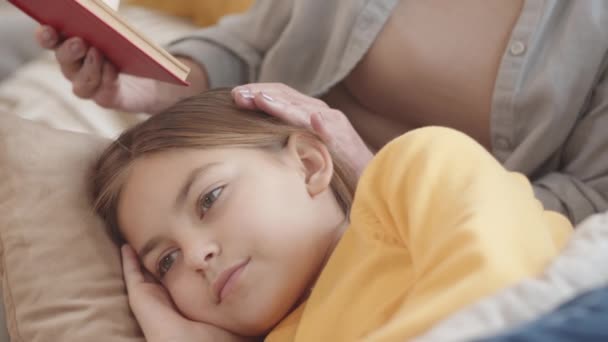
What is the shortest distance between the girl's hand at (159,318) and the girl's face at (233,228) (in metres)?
0.01

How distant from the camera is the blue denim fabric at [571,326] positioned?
1.37ft

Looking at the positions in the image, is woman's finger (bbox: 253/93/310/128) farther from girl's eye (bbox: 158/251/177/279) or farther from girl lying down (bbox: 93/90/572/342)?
girl's eye (bbox: 158/251/177/279)

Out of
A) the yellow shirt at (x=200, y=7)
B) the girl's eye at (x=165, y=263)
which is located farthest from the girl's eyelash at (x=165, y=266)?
the yellow shirt at (x=200, y=7)

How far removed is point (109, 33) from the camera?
0.85m

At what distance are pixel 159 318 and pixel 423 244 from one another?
0.32 meters

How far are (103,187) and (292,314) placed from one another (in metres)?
0.28

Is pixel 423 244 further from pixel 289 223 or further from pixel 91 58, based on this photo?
pixel 91 58

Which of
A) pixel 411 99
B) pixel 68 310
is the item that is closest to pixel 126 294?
pixel 68 310

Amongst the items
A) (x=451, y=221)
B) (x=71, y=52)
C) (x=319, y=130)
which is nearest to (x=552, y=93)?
(x=319, y=130)

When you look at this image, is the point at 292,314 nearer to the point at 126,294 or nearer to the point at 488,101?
the point at 126,294

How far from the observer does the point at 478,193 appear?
0.64 metres

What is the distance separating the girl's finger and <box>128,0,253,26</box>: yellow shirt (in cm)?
72

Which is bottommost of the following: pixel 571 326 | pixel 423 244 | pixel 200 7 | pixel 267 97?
pixel 200 7

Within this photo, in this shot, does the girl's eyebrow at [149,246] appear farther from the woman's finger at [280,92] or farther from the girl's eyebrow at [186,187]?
the woman's finger at [280,92]
